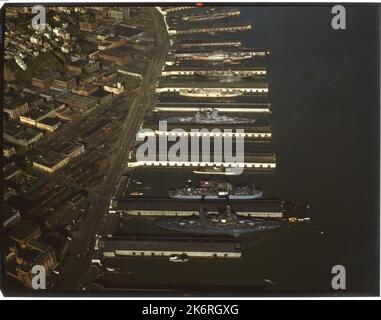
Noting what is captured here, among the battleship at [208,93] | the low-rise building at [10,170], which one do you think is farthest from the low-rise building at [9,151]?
the battleship at [208,93]

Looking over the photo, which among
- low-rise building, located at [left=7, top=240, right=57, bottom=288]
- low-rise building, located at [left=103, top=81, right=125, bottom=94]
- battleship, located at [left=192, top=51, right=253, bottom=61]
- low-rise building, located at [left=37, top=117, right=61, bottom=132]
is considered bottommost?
low-rise building, located at [left=7, top=240, right=57, bottom=288]

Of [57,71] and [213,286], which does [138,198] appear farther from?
[57,71]

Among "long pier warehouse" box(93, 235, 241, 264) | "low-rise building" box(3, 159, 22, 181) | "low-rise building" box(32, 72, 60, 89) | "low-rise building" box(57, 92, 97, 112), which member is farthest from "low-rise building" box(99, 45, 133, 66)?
"long pier warehouse" box(93, 235, 241, 264)

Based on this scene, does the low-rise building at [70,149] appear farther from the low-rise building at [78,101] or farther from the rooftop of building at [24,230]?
the rooftop of building at [24,230]

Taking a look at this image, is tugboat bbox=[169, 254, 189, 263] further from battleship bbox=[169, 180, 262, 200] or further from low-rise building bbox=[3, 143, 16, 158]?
low-rise building bbox=[3, 143, 16, 158]

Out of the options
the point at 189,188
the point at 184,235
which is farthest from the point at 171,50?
the point at 184,235
